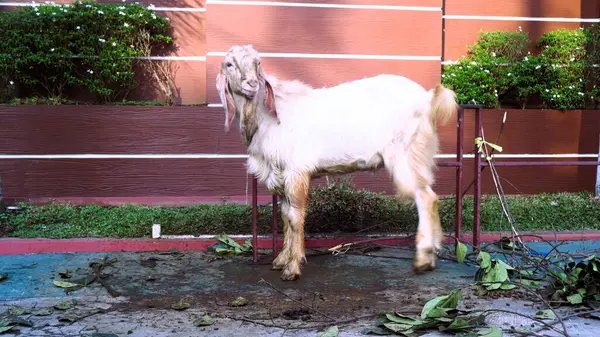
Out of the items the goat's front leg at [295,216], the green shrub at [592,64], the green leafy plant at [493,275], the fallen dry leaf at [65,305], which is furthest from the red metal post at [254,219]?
the green shrub at [592,64]

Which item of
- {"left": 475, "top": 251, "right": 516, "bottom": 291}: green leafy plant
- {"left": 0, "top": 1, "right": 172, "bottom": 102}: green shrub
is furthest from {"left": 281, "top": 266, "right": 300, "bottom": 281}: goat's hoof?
{"left": 0, "top": 1, "right": 172, "bottom": 102}: green shrub

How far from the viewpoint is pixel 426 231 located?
5438 mm

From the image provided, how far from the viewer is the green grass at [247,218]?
6.88m

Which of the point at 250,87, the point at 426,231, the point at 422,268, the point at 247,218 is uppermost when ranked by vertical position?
the point at 250,87

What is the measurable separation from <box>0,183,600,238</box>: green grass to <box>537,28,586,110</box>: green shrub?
197cm

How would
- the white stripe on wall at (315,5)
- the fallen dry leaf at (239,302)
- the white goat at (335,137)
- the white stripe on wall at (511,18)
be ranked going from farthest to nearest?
the white stripe on wall at (511,18), the white stripe on wall at (315,5), the white goat at (335,137), the fallen dry leaf at (239,302)

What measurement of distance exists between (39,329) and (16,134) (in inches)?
178

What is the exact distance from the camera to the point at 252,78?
504 cm

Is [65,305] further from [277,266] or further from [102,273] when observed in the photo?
[277,266]

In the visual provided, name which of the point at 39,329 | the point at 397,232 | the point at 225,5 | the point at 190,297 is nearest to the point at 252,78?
the point at 190,297

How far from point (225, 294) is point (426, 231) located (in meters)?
1.90

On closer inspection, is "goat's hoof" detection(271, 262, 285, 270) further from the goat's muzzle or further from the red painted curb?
the goat's muzzle

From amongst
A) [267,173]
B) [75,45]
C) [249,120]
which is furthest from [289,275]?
[75,45]

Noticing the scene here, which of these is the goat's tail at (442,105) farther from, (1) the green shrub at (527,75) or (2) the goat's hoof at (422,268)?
(1) the green shrub at (527,75)
